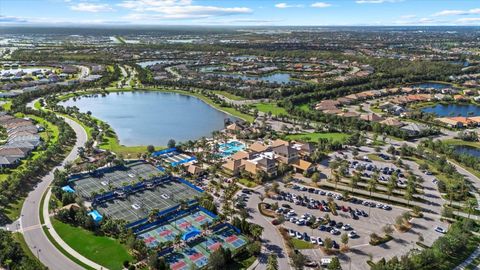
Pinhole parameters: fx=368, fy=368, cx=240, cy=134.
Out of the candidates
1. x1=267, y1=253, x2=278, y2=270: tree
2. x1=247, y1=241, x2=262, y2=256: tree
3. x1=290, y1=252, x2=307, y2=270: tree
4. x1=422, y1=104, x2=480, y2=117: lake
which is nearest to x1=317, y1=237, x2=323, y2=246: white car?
x1=290, y1=252, x2=307, y2=270: tree

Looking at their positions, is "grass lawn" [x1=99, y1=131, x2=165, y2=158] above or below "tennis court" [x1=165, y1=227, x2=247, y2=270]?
above

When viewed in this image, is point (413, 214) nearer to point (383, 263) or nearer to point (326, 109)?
point (383, 263)

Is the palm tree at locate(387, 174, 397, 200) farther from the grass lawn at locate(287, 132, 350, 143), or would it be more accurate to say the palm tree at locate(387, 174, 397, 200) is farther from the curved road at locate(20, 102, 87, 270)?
the curved road at locate(20, 102, 87, 270)

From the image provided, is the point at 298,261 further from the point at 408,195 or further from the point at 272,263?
the point at 408,195

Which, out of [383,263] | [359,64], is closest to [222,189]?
[383,263]

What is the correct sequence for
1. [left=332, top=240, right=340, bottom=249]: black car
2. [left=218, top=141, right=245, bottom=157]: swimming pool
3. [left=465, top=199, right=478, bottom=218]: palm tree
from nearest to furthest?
[left=332, top=240, right=340, bottom=249]: black car
[left=465, top=199, right=478, bottom=218]: palm tree
[left=218, top=141, right=245, bottom=157]: swimming pool

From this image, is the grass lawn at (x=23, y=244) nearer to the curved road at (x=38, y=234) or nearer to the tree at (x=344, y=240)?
the curved road at (x=38, y=234)
